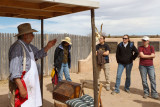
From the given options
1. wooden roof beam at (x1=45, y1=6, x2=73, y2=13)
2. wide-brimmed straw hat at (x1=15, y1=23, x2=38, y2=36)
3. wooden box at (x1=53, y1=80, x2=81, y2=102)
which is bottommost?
wooden box at (x1=53, y1=80, x2=81, y2=102)

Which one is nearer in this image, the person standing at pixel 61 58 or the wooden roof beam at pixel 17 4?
the wooden roof beam at pixel 17 4

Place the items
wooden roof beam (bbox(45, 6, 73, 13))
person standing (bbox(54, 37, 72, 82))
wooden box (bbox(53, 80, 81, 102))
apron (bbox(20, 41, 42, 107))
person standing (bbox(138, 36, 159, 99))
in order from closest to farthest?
apron (bbox(20, 41, 42, 107)) < wooden roof beam (bbox(45, 6, 73, 13)) < wooden box (bbox(53, 80, 81, 102)) < person standing (bbox(138, 36, 159, 99)) < person standing (bbox(54, 37, 72, 82))

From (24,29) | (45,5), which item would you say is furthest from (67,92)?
(45,5)

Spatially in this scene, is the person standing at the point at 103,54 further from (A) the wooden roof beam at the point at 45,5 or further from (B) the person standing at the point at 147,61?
(A) the wooden roof beam at the point at 45,5

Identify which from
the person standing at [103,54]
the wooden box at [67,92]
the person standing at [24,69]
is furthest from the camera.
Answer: the person standing at [103,54]

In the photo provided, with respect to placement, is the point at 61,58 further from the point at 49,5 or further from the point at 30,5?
the point at 49,5

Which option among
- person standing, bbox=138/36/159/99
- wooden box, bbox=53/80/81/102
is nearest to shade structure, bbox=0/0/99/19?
wooden box, bbox=53/80/81/102

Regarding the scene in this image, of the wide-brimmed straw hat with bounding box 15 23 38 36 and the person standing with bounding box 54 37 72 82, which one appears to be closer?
the wide-brimmed straw hat with bounding box 15 23 38 36

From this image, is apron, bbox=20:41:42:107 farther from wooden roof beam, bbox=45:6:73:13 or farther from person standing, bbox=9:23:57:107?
wooden roof beam, bbox=45:6:73:13

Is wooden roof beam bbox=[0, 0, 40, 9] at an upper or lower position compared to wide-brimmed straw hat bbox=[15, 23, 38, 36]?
upper

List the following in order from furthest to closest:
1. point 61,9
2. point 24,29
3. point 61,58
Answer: point 61,58, point 61,9, point 24,29

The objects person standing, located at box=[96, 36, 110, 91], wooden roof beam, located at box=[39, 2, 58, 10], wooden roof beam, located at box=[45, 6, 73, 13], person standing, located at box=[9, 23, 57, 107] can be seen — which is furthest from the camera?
person standing, located at box=[96, 36, 110, 91]

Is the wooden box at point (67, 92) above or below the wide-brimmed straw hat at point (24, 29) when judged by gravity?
below

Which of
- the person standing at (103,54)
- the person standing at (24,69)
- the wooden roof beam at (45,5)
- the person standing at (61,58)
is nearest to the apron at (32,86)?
the person standing at (24,69)
